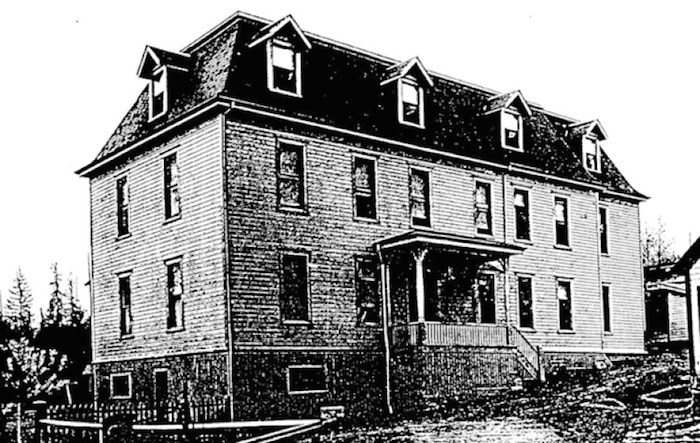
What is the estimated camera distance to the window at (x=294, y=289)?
27844 mm

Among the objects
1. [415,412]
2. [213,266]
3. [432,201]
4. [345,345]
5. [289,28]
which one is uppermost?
[289,28]

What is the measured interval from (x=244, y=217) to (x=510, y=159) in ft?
40.0

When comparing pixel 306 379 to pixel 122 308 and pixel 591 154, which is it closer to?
pixel 122 308

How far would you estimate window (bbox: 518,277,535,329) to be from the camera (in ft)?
116

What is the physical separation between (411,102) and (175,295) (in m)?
10.0

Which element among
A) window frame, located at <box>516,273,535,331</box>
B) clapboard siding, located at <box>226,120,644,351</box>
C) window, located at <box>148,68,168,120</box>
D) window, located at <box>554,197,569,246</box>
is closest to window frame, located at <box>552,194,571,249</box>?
window, located at <box>554,197,569,246</box>

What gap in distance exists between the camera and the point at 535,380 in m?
32.0

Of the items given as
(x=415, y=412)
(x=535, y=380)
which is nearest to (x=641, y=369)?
(x=535, y=380)

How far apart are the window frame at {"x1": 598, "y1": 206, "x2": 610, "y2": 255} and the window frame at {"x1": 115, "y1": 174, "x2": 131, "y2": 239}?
18.7 meters

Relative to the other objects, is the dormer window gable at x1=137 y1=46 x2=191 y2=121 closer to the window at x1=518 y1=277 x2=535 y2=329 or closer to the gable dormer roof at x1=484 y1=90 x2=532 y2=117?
the gable dormer roof at x1=484 y1=90 x2=532 y2=117

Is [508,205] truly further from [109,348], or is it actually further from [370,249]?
[109,348]

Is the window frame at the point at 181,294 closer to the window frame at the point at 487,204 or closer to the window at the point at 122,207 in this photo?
the window at the point at 122,207

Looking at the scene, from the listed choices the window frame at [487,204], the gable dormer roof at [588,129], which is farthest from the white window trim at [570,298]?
the gable dormer roof at [588,129]

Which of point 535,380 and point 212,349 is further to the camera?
point 535,380
